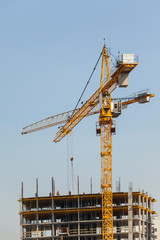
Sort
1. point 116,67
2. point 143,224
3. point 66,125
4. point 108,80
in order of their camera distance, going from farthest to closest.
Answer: point 66,125 < point 143,224 < point 108,80 < point 116,67

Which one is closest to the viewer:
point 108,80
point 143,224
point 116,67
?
point 116,67

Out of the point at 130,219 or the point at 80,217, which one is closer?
the point at 130,219

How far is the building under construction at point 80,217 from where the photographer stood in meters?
109

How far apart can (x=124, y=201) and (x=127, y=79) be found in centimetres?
3316

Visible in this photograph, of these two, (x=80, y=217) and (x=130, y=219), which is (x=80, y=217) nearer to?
(x=80, y=217)

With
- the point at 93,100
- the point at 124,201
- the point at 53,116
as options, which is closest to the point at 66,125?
the point at 53,116

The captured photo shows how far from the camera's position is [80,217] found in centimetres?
11275

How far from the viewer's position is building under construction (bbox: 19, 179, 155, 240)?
358ft

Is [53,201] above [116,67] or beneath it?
beneath

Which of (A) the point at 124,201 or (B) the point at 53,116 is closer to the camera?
(A) the point at 124,201

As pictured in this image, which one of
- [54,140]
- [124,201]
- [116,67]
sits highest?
[116,67]

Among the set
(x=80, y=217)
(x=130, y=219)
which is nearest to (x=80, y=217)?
(x=80, y=217)

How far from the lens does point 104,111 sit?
109875 mm

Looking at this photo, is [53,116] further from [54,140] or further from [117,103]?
[117,103]
